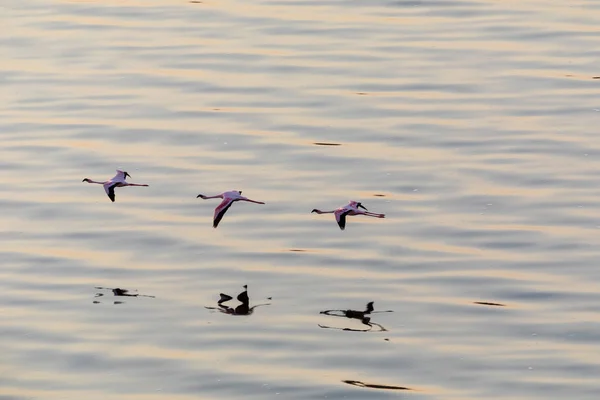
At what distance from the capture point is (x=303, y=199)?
114 feet

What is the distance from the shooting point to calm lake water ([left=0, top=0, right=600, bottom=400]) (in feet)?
93.2

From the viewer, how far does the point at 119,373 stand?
28.2m

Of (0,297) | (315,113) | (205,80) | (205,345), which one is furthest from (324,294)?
(205,80)

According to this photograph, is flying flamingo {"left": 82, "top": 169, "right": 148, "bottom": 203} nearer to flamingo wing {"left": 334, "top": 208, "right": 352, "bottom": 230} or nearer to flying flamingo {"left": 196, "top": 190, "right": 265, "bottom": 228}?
flying flamingo {"left": 196, "top": 190, "right": 265, "bottom": 228}

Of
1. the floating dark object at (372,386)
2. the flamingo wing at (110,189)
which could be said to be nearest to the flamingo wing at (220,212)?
the flamingo wing at (110,189)

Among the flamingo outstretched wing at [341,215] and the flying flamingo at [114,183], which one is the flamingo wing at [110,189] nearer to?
the flying flamingo at [114,183]

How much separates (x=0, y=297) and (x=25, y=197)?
4.80 m

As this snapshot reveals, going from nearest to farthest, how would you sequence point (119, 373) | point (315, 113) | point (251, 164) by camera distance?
point (119, 373) → point (251, 164) → point (315, 113)

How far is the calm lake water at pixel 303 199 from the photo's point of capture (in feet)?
93.2

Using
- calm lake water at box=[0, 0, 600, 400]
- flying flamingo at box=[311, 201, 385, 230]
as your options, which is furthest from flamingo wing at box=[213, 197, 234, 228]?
flying flamingo at box=[311, 201, 385, 230]

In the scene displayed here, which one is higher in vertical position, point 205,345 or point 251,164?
point 251,164

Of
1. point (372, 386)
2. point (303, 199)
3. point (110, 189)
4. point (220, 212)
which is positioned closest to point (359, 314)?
point (372, 386)

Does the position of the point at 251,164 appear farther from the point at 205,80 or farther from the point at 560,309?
the point at 560,309

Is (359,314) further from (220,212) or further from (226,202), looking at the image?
(226,202)
